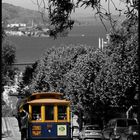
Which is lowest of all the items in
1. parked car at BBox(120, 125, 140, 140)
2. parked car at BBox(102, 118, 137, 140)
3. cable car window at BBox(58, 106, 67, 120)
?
parked car at BBox(102, 118, 137, 140)

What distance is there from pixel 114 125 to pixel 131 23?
26.5 meters

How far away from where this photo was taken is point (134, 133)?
31.0 meters

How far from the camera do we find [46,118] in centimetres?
3362

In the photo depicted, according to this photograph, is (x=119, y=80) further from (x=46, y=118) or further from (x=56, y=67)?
(x=56, y=67)

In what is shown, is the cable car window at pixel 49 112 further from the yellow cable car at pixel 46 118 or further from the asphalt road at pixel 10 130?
the asphalt road at pixel 10 130

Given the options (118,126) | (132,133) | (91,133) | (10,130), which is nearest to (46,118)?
(132,133)

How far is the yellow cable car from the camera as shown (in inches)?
1283

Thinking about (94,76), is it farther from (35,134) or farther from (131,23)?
(131,23)

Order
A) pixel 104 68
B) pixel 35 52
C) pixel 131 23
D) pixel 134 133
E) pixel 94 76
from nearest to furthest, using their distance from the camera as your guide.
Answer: pixel 131 23 < pixel 134 133 < pixel 104 68 < pixel 94 76 < pixel 35 52

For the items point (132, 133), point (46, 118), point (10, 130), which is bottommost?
point (10, 130)

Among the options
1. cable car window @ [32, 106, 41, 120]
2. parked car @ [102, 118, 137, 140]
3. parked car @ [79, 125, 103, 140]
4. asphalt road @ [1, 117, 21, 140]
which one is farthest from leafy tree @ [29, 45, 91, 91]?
cable car window @ [32, 106, 41, 120]

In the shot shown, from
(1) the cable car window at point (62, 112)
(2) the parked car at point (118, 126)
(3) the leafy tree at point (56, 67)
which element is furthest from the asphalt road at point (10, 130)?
(1) the cable car window at point (62, 112)

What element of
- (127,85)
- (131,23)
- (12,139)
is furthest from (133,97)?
(131,23)

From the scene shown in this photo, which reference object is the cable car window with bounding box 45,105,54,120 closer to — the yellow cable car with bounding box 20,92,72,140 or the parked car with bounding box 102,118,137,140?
the yellow cable car with bounding box 20,92,72,140
